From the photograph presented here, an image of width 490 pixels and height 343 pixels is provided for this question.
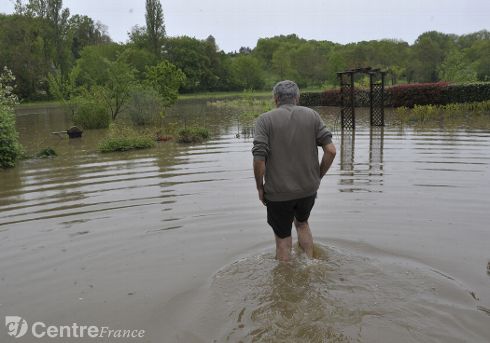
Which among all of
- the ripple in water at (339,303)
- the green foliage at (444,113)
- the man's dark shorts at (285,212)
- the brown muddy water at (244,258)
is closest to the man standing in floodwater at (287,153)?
the man's dark shorts at (285,212)

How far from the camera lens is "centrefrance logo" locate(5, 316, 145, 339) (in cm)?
379

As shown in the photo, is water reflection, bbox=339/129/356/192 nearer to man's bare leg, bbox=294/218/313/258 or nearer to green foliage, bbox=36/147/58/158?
man's bare leg, bbox=294/218/313/258

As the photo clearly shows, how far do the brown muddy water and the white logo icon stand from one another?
0.07 metres

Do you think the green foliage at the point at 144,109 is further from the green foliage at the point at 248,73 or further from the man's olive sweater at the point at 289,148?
the green foliage at the point at 248,73

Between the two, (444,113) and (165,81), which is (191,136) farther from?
(444,113)

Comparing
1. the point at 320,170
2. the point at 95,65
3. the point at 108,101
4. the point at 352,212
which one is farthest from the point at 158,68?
the point at 95,65

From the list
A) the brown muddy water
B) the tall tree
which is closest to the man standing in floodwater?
the brown muddy water

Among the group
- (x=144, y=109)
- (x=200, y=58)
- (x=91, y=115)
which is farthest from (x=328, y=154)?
(x=200, y=58)

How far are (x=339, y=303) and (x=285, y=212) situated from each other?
100 centimetres

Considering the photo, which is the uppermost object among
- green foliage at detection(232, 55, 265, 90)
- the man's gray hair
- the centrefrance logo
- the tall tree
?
the tall tree

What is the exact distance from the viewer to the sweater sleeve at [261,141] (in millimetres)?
4293

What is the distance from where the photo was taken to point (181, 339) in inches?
144

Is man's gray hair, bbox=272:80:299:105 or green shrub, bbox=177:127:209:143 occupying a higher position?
man's gray hair, bbox=272:80:299:105

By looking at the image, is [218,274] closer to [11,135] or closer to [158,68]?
[11,135]
